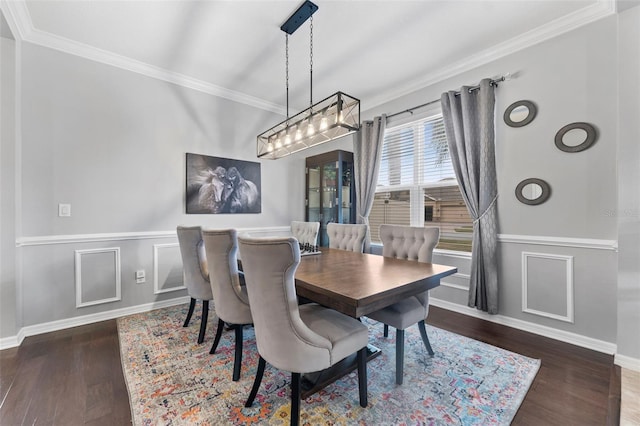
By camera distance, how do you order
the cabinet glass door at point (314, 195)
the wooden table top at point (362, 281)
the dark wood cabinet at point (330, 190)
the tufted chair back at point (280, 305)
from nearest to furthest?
the tufted chair back at point (280, 305)
the wooden table top at point (362, 281)
the dark wood cabinet at point (330, 190)
the cabinet glass door at point (314, 195)

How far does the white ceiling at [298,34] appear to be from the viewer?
7.13 ft

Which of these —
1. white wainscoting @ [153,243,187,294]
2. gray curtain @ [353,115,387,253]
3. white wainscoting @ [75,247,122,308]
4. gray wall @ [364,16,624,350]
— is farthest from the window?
white wainscoting @ [75,247,122,308]

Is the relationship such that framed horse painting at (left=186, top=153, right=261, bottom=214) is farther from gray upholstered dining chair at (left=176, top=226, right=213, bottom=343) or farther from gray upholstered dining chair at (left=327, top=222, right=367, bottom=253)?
gray upholstered dining chair at (left=327, top=222, right=367, bottom=253)

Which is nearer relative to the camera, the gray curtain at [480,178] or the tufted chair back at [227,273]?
the tufted chair back at [227,273]

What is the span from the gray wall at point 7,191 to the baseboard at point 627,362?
4.74 m

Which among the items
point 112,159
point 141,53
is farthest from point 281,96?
point 112,159

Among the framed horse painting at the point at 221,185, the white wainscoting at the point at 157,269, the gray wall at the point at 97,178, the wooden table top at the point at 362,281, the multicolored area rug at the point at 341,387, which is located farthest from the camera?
the framed horse painting at the point at 221,185

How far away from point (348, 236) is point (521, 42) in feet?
8.35

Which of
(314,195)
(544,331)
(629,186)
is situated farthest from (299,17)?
(544,331)

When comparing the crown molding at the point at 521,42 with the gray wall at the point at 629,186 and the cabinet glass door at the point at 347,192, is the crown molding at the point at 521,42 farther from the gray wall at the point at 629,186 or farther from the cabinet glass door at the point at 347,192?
the cabinet glass door at the point at 347,192

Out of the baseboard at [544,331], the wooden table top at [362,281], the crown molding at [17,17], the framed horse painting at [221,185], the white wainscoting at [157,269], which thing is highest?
the crown molding at [17,17]

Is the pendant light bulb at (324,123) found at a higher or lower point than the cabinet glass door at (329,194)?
higher

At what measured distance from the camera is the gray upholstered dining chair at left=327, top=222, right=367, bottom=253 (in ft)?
9.43

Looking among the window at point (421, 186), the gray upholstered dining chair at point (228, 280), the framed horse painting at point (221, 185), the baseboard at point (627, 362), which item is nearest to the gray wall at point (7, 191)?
the framed horse painting at point (221, 185)
